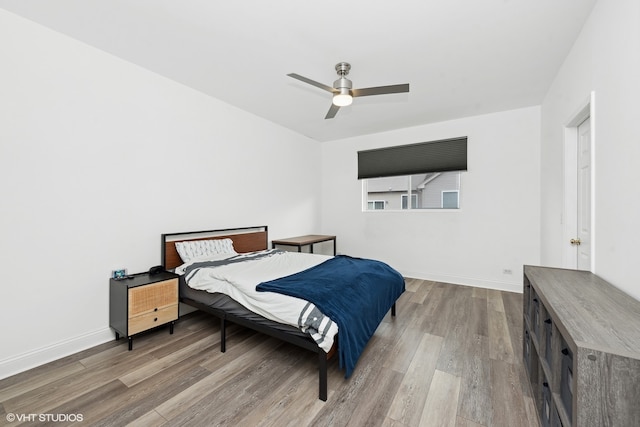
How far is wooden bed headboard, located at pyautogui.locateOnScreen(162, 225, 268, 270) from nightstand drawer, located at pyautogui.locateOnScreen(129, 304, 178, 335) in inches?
20.7

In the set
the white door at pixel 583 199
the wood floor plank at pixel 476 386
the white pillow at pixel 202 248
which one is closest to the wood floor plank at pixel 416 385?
the wood floor plank at pixel 476 386

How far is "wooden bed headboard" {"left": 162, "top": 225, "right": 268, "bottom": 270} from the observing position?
2896mm

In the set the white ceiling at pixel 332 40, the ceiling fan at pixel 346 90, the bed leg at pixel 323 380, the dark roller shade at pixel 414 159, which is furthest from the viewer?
the dark roller shade at pixel 414 159

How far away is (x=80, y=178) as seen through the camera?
230cm

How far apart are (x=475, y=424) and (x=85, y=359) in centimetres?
296

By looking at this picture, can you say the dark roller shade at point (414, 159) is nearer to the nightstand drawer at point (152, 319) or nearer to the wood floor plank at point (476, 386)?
the wood floor plank at point (476, 386)

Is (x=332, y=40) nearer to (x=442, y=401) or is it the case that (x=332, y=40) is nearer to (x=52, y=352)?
(x=442, y=401)

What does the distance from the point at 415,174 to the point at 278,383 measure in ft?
12.5

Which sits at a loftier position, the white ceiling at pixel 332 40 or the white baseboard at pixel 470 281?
the white ceiling at pixel 332 40

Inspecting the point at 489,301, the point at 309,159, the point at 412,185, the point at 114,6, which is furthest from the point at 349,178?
the point at 114,6

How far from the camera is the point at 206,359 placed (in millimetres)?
Answer: 2201

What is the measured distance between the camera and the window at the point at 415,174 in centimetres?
426

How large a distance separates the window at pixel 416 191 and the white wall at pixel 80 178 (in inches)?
130

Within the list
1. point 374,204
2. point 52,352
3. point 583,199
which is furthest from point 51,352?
point 374,204
